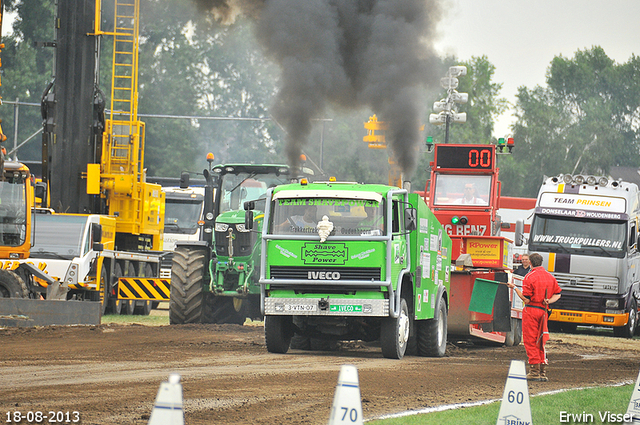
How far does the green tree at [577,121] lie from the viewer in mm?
84062

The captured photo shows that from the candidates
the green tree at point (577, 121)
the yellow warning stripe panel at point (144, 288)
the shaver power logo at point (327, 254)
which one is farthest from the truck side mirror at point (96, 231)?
the green tree at point (577, 121)

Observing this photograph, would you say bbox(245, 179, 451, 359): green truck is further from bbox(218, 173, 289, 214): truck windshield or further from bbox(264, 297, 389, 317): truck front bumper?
bbox(218, 173, 289, 214): truck windshield

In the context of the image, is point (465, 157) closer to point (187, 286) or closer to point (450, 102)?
point (450, 102)

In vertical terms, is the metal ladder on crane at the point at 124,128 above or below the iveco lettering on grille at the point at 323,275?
above

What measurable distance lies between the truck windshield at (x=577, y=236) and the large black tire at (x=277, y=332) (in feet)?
35.5

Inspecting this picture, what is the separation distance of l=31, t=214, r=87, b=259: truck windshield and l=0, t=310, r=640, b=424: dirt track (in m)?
3.26

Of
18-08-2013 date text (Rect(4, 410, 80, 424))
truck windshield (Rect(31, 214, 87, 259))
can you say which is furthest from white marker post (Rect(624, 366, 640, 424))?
truck windshield (Rect(31, 214, 87, 259))

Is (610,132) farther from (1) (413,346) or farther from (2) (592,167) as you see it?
(1) (413,346)

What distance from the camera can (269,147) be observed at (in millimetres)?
65500

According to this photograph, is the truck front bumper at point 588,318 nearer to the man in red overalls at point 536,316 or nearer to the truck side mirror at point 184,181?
the truck side mirror at point 184,181

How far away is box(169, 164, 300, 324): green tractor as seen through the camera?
18.2 metres

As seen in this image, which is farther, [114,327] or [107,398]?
[114,327]

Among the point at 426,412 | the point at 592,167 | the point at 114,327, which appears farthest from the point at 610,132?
the point at 426,412

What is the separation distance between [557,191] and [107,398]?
55.9ft
